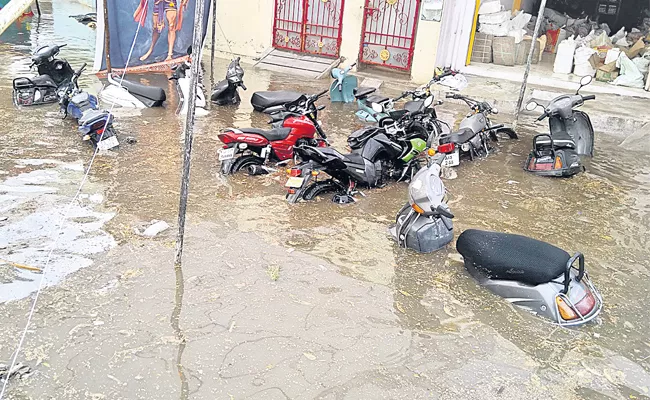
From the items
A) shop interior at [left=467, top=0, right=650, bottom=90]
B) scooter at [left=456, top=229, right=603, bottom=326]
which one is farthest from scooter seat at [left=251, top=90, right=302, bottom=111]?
shop interior at [left=467, top=0, right=650, bottom=90]

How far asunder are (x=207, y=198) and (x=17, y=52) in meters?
8.88

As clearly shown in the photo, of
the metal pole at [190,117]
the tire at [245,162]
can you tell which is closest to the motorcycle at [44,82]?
the tire at [245,162]

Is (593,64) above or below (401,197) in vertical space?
above

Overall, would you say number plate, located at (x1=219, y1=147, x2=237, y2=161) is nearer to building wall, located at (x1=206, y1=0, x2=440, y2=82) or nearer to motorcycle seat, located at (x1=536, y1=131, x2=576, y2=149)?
motorcycle seat, located at (x1=536, y1=131, x2=576, y2=149)

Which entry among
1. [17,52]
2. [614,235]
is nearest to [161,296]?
[614,235]

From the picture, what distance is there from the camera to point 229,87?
911 centimetres

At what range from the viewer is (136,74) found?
35.8ft

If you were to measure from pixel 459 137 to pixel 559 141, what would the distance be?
1.24 meters

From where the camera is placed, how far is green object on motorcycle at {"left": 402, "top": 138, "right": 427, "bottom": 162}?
637 centimetres

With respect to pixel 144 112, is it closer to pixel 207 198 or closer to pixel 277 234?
pixel 207 198

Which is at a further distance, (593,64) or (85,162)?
(593,64)

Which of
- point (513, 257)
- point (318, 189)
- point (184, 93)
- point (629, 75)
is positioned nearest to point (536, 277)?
point (513, 257)

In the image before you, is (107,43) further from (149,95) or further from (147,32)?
(149,95)

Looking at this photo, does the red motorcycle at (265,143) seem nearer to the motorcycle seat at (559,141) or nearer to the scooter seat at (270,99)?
the scooter seat at (270,99)
